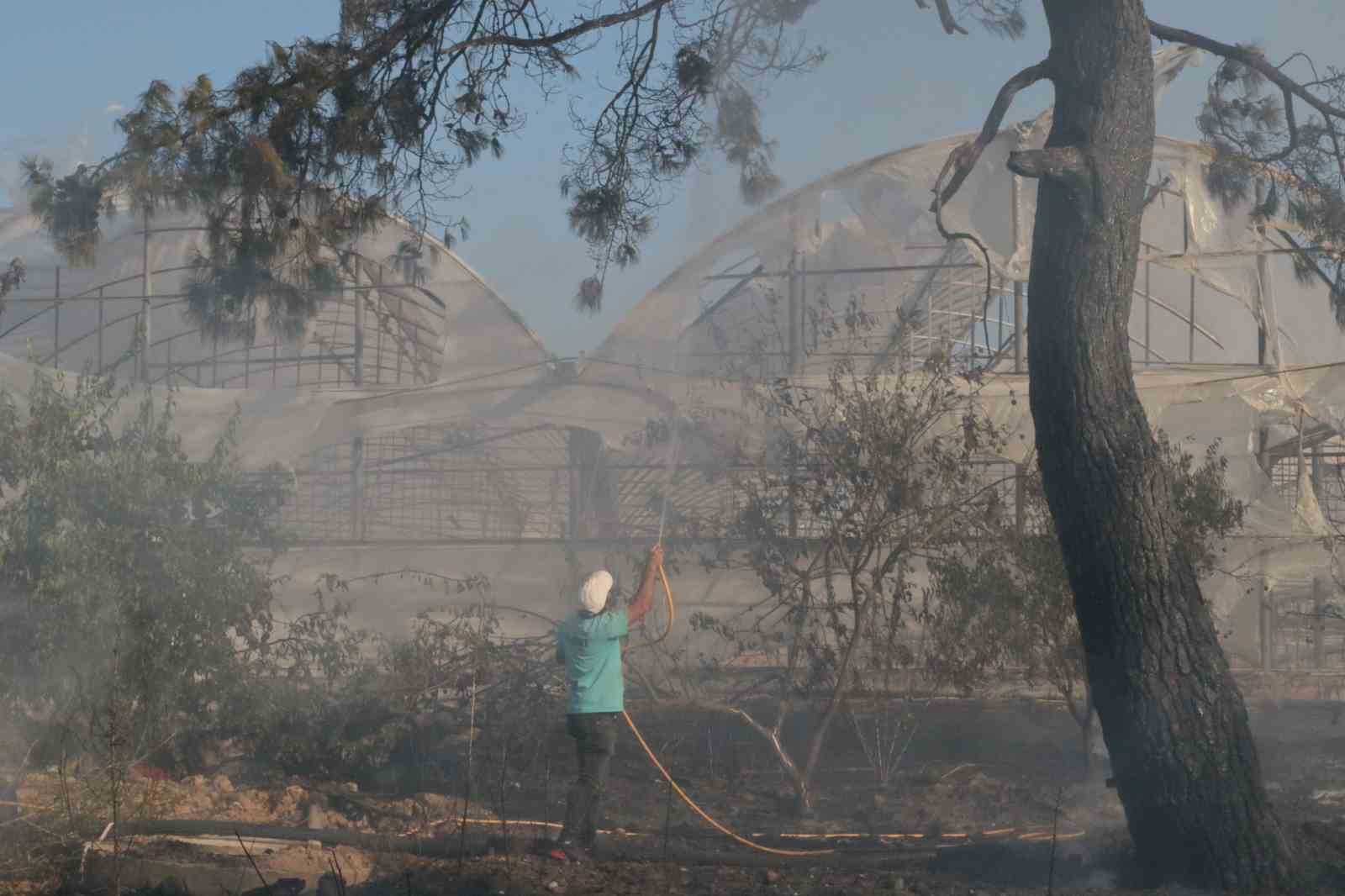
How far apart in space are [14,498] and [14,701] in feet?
4.19

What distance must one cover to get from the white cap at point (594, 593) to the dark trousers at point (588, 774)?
0.57 meters

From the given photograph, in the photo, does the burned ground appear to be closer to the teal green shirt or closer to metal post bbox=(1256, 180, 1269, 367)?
the teal green shirt

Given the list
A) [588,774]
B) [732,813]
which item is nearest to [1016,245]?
[732,813]

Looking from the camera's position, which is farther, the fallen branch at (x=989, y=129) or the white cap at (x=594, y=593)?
the white cap at (x=594, y=593)

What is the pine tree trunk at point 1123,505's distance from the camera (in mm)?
5582

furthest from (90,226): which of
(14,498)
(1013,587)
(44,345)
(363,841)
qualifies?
(44,345)

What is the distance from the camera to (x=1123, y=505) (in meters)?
5.75

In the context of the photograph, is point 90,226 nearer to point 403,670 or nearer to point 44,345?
point 403,670

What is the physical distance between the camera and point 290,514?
15977 millimetres

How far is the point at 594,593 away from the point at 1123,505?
9.06 feet

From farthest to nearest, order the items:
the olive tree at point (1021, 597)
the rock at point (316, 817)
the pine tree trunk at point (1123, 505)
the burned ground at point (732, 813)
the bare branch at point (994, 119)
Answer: the olive tree at point (1021, 597), the rock at point (316, 817), the bare branch at point (994, 119), the burned ground at point (732, 813), the pine tree trunk at point (1123, 505)

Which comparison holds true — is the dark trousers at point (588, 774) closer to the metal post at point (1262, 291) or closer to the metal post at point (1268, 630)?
the metal post at point (1268, 630)

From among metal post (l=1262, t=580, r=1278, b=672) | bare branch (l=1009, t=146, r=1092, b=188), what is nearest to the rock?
bare branch (l=1009, t=146, r=1092, b=188)

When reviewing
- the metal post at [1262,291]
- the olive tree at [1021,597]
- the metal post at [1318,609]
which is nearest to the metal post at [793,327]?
the olive tree at [1021,597]
